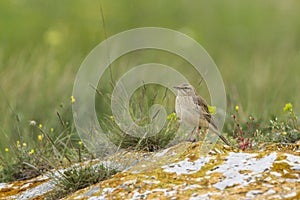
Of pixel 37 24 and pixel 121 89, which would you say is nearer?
pixel 121 89

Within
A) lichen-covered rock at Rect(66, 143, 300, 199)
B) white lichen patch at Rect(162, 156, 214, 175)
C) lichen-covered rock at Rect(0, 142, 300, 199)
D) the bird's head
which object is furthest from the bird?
white lichen patch at Rect(162, 156, 214, 175)

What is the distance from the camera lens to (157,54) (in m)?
11.7

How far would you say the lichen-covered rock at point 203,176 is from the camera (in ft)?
12.0

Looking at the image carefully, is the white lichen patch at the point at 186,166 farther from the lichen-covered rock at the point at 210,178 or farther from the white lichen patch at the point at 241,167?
the white lichen patch at the point at 241,167

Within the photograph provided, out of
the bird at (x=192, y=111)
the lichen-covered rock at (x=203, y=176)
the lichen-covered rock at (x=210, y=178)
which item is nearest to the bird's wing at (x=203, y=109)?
the bird at (x=192, y=111)

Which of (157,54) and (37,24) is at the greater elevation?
(37,24)

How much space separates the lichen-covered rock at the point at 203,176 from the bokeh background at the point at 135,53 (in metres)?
2.11

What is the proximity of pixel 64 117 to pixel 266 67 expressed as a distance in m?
3.69

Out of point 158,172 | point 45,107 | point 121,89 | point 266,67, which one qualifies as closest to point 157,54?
point 266,67

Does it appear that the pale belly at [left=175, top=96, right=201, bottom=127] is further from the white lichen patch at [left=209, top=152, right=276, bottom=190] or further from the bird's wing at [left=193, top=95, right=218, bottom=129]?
the white lichen patch at [left=209, top=152, right=276, bottom=190]

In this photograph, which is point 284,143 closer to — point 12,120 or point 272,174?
point 272,174

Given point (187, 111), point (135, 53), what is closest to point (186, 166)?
point (187, 111)

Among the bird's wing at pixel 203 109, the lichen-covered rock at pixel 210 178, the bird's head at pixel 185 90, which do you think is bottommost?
the lichen-covered rock at pixel 210 178

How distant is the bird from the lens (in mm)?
5297
